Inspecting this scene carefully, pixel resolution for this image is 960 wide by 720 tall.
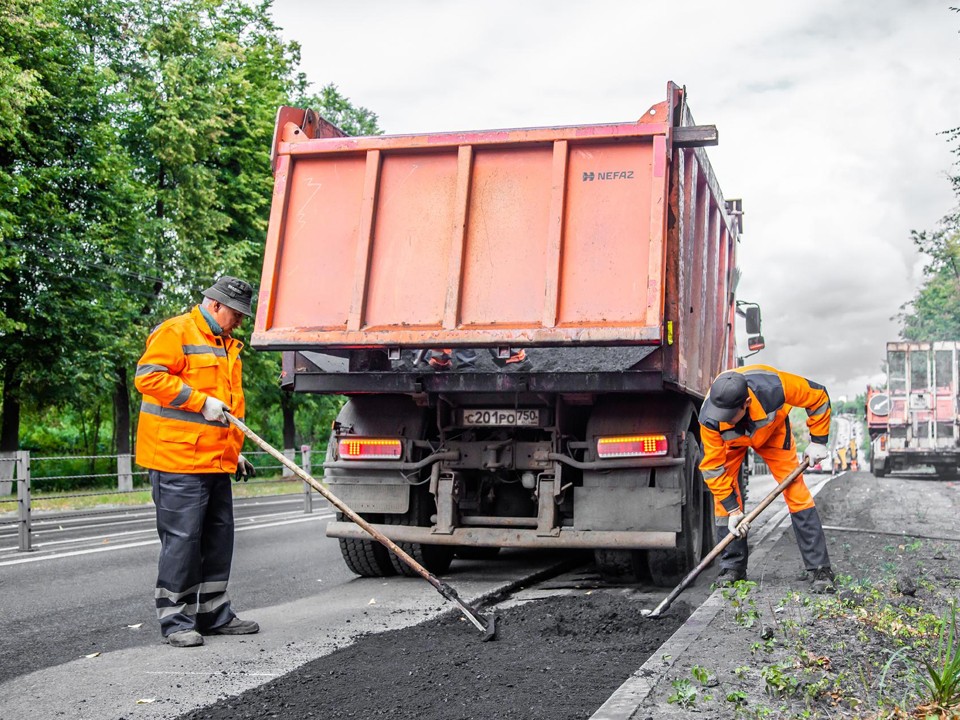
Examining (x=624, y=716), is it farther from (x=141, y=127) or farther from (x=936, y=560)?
(x=141, y=127)

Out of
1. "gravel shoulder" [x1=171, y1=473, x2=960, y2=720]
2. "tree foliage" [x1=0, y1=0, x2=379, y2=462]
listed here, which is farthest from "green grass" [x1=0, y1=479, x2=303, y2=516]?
"gravel shoulder" [x1=171, y1=473, x2=960, y2=720]

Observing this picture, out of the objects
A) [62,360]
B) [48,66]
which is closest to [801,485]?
[62,360]

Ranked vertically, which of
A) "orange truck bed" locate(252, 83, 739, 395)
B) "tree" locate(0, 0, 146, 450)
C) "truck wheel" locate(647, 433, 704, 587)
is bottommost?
"truck wheel" locate(647, 433, 704, 587)

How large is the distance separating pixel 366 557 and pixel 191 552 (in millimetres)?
2237

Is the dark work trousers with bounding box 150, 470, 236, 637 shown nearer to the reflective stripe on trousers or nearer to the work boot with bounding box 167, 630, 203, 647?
the work boot with bounding box 167, 630, 203, 647

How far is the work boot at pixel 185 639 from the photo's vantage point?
16.2 feet

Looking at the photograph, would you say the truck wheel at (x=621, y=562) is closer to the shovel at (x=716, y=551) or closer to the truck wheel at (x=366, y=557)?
the shovel at (x=716, y=551)

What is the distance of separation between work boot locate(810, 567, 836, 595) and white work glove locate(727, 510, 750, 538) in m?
0.48

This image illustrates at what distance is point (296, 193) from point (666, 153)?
7.73ft

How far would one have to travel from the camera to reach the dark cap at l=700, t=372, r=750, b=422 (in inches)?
237

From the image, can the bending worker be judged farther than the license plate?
No

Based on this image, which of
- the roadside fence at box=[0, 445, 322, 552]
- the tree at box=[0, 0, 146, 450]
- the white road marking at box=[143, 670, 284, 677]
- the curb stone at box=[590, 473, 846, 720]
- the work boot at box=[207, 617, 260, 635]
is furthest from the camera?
the tree at box=[0, 0, 146, 450]

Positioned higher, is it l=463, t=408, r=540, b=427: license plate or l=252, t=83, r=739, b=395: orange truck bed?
l=252, t=83, r=739, b=395: orange truck bed

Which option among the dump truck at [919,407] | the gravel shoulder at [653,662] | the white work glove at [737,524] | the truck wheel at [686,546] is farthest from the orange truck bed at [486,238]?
the dump truck at [919,407]
